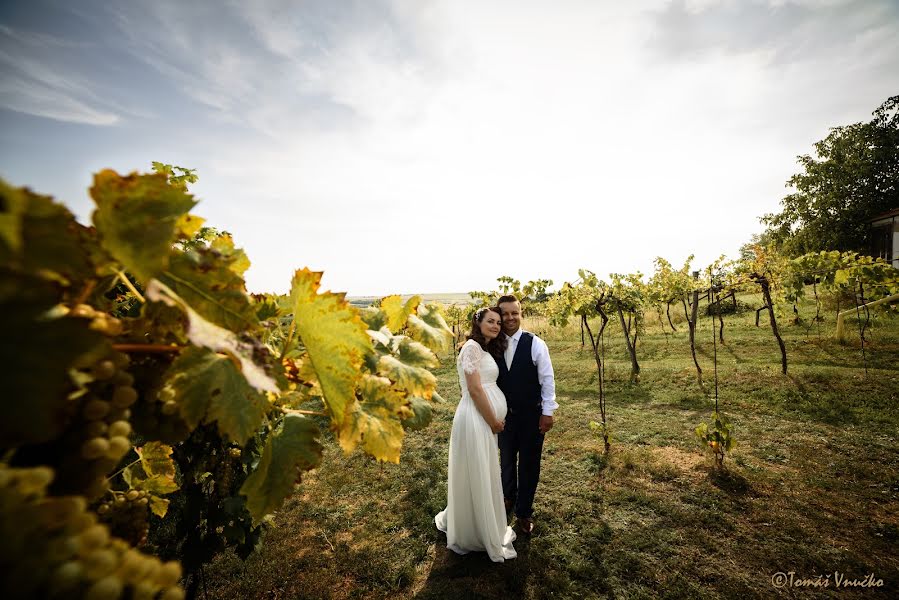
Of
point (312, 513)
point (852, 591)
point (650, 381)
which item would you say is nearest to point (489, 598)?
point (312, 513)

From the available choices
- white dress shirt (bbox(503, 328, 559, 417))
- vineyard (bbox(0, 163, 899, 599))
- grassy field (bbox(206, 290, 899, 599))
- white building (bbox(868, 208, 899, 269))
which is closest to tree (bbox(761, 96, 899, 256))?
white building (bbox(868, 208, 899, 269))

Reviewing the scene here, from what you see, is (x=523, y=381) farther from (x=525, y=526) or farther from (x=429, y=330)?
(x=429, y=330)

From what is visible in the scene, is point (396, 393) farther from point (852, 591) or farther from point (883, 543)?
point (883, 543)

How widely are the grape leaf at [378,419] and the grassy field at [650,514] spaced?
343 cm

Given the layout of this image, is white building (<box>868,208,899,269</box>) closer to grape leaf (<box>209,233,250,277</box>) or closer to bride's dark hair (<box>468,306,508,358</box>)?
bride's dark hair (<box>468,306,508,358</box>)

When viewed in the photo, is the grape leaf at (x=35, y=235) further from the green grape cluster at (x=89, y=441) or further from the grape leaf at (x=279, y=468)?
the grape leaf at (x=279, y=468)

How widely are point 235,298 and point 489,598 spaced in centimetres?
402

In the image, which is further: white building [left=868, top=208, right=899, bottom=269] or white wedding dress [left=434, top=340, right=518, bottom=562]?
white building [left=868, top=208, right=899, bottom=269]

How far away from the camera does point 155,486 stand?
1.28m

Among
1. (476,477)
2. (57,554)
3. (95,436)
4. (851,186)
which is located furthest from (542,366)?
(851,186)

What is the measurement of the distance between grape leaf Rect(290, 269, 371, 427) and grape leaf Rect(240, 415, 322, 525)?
0.49ft

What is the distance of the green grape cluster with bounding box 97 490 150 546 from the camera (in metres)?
0.89

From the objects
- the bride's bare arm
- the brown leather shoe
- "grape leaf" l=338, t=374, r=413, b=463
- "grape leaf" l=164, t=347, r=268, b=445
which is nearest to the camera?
"grape leaf" l=164, t=347, r=268, b=445

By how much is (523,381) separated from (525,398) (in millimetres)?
211
